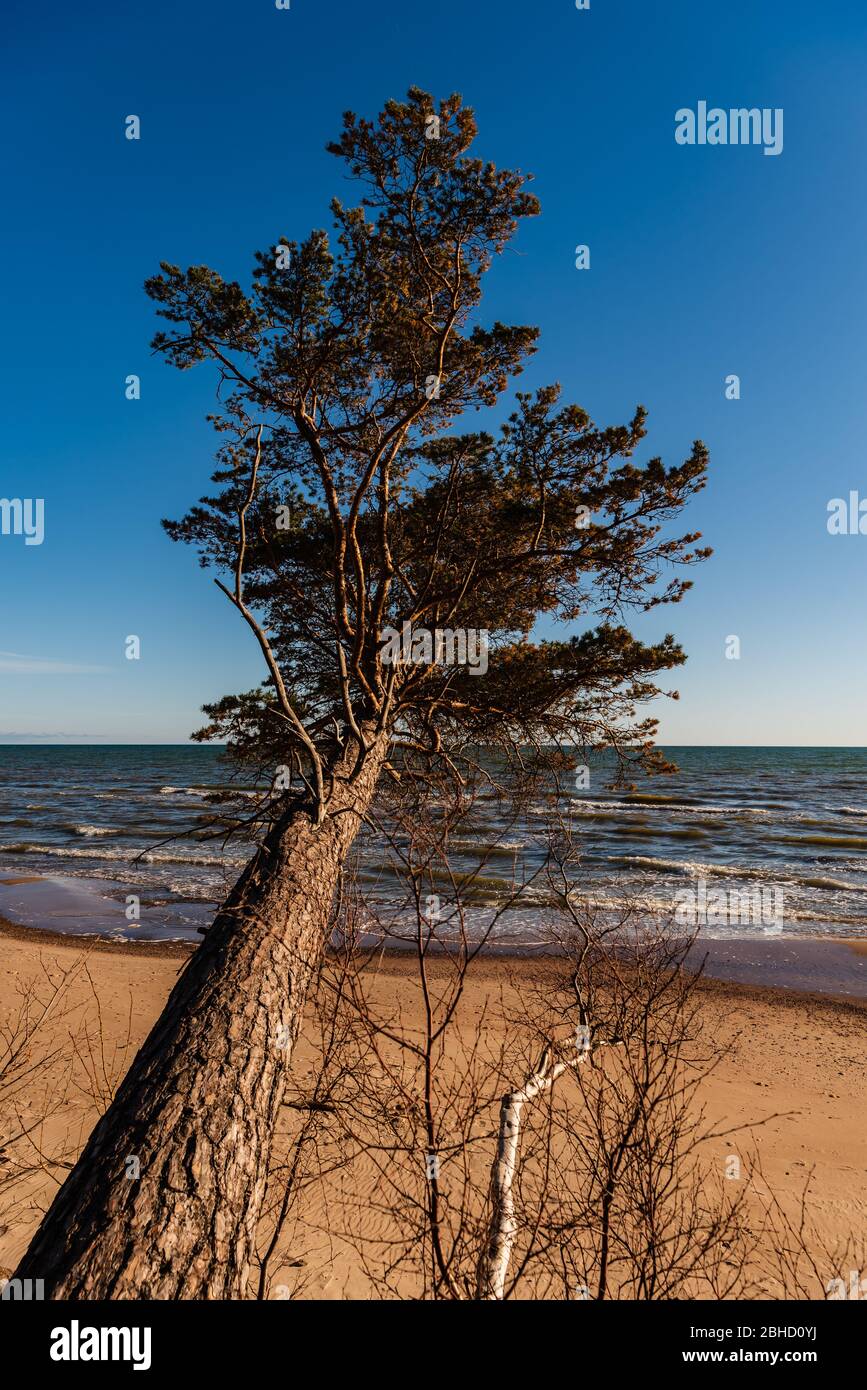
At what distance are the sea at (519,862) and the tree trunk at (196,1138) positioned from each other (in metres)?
0.75

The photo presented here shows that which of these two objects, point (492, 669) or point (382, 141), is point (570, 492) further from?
point (382, 141)

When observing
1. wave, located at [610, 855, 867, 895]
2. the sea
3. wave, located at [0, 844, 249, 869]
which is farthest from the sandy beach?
wave, located at [610, 855, 867, 895]

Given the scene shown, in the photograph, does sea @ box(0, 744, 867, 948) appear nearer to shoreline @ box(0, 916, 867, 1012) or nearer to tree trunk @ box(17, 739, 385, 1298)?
shoreline @ box(0, 916, 867, 1012)

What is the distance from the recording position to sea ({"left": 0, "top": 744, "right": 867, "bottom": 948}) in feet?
41.5

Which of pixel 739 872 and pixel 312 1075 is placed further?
pixel 739 872

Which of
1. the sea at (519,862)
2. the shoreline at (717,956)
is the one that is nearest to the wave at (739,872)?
the sea at (519,862)

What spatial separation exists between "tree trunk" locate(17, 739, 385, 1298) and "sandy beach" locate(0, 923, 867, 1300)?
1289mm

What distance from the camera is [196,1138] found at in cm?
226

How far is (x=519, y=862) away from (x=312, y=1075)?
45.6 feet

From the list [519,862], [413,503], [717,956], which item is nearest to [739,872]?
[519,862]

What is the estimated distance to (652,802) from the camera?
35.4 metres

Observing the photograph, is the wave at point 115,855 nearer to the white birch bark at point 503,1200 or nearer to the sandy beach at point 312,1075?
the sandy beach at point 312,1075

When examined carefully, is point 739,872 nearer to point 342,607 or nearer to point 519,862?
point 519,862
